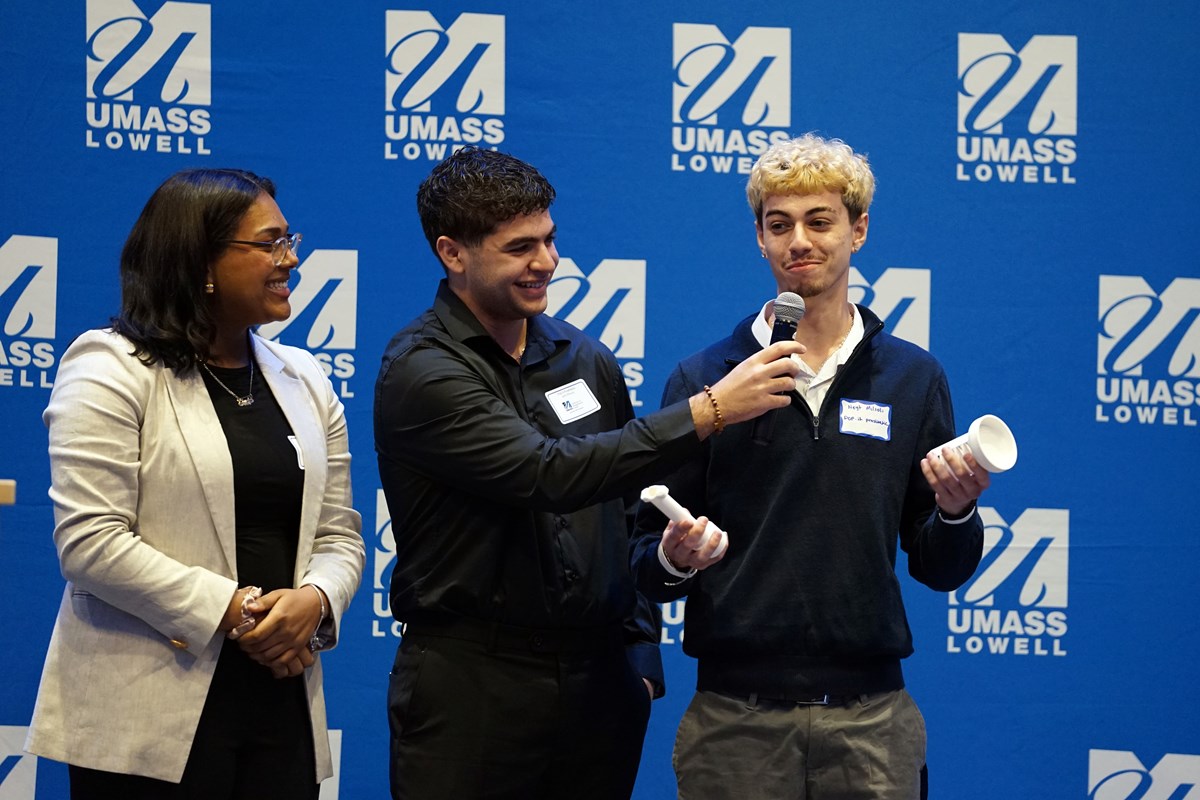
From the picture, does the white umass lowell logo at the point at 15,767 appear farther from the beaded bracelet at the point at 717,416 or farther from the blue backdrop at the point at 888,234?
the beaded bracelet at the point at 717,416

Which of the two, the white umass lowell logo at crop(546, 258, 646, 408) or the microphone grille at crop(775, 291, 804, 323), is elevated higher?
the white umass lowell logo at crop(546, 258, 646, 408)

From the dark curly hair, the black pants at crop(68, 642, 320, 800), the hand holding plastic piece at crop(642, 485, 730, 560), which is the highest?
the dark curly hair

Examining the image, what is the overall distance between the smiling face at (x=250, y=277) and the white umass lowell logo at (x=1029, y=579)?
2.11 metres

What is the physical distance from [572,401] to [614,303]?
110 centimetres

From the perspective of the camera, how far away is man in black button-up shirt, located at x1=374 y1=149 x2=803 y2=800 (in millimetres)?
2189

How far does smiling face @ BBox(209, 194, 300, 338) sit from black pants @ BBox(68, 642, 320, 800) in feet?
1.98

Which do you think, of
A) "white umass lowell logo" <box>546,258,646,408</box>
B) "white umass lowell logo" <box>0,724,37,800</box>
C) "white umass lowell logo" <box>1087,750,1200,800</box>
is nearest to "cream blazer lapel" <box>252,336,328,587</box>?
"white umass lowell logo" <box>546,258,646,408</box>

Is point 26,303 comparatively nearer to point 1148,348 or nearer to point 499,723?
point 499,723

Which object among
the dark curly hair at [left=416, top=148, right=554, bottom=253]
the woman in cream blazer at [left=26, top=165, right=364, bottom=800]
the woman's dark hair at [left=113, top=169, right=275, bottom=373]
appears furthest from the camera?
the dark curly hair at [left=416, top=148, right=554, bottom=253]

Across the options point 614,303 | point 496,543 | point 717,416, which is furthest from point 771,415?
point 614,303

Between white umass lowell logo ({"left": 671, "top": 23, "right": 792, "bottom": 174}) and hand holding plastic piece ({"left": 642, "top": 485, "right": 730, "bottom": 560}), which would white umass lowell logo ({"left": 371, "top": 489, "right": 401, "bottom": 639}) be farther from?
hand holding plastic piece ({"left": 642, "top": 485, "right": 730, "bottom": 560})

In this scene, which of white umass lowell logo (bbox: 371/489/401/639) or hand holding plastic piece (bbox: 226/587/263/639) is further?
white umass lowell logo (bbox: 371/489/401/639)

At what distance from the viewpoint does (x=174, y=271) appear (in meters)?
2.19

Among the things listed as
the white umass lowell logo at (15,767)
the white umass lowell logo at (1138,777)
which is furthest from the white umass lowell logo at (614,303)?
the white umass lowell logo at (15,767)
